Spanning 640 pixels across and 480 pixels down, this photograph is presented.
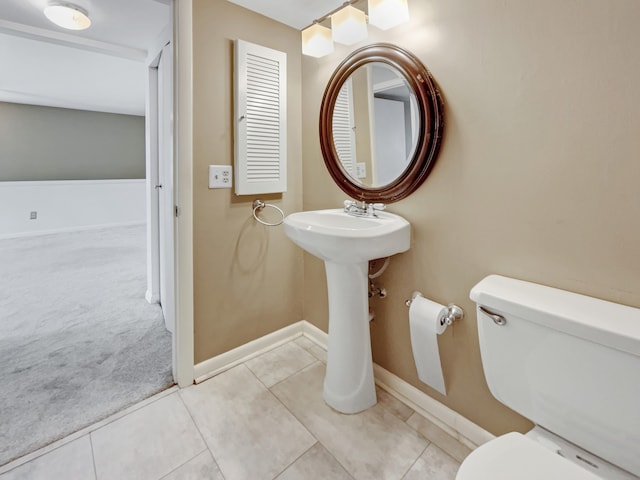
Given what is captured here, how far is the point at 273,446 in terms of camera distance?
1.25 metres

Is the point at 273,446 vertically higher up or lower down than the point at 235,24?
lower down

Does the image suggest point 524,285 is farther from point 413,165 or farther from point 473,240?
point 413,165

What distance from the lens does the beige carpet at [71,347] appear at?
4.53ft

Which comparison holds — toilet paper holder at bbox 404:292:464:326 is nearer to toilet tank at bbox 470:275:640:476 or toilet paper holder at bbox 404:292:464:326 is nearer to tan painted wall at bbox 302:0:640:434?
tan painted wall at bbox 302:0:640:434

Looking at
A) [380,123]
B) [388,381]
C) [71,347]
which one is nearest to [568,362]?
[388,381]

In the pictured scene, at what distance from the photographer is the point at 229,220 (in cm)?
168

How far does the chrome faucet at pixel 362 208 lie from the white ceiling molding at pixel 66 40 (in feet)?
6.75

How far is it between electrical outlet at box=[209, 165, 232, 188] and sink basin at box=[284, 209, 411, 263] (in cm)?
46

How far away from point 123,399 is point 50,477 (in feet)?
1.29

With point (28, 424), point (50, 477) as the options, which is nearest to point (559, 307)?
point (50, 477)

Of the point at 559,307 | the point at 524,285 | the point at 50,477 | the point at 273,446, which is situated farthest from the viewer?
the point at 273,446

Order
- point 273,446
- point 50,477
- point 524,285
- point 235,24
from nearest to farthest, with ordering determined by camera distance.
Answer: point 524,285
point 50,477
point 273,446
point 235,24

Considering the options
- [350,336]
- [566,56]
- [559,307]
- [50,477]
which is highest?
[566,56]

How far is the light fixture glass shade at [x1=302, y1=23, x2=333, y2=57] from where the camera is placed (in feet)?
5.24
